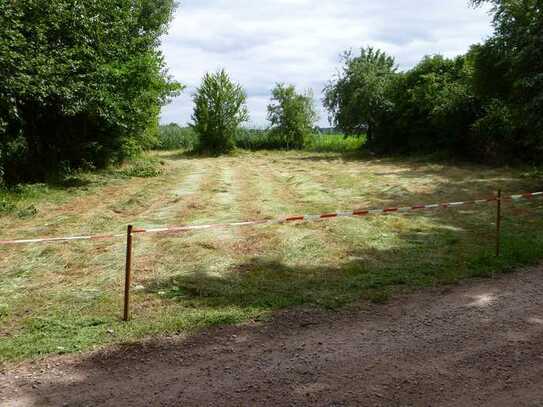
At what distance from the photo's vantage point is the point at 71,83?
15039 mm

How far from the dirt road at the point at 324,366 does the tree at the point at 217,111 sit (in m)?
33.0

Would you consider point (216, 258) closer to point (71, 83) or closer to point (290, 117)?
point (71, 83)

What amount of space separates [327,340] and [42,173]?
50.7 feet

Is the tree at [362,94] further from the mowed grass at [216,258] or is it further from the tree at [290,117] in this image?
the mowed grass at [216,258]

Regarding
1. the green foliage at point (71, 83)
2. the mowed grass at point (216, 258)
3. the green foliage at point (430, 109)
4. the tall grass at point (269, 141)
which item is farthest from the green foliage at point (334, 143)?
the mowed grass at point (216, 258)

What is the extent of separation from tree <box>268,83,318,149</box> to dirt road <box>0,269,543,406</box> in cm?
3907

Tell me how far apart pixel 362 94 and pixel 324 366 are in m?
31.9

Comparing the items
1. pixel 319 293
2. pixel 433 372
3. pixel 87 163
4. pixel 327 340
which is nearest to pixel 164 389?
pixel 327 340

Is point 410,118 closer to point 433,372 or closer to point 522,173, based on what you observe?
point 522,173

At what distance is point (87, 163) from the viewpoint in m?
20.0

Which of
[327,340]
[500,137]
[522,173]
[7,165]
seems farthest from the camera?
[500,137]

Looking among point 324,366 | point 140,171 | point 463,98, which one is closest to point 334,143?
point 463,98

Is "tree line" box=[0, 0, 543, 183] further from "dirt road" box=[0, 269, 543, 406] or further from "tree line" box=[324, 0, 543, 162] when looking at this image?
"dirt road" box=[0, 269, 543, 406]

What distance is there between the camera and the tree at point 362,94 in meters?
34.2
